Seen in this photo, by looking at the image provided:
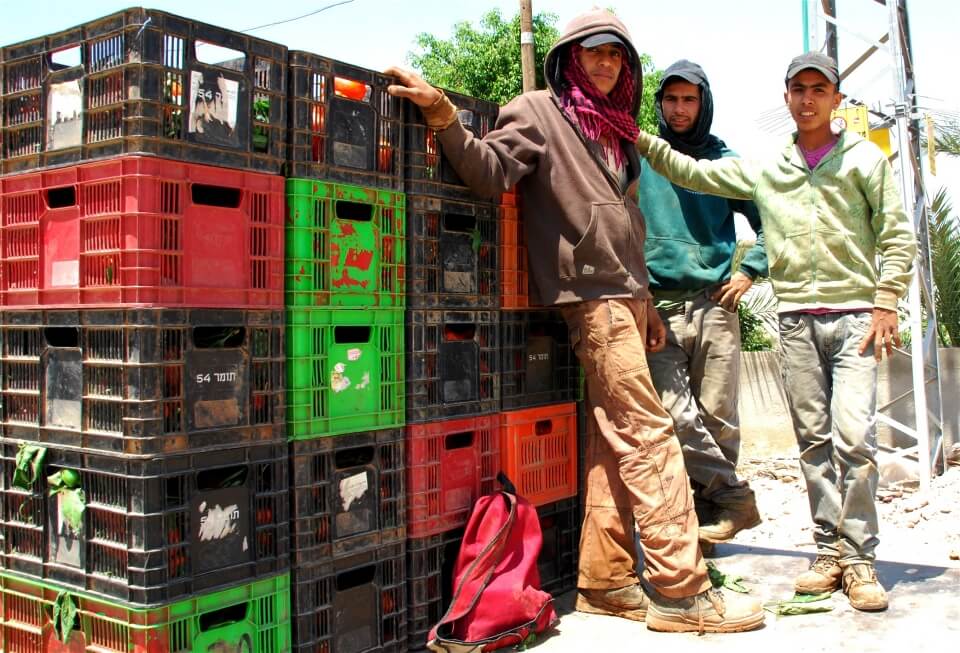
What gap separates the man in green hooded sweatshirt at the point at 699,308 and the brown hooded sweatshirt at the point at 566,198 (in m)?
0.62

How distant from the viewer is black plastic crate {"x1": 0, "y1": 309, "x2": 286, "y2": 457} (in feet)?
9.00

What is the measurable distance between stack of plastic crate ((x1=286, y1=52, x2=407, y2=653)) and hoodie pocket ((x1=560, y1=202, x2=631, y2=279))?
2.53 ft

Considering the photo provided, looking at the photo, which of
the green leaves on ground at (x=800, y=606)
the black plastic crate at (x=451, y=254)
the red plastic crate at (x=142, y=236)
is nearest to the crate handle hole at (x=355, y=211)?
the black plastic crate at (x=451, y=254)

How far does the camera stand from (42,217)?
3053 mm

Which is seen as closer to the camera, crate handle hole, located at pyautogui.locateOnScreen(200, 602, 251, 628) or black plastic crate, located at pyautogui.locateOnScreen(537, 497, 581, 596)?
crate handle hole, located at pyautogui.locateOnScreen(200, 602, 251, 628)

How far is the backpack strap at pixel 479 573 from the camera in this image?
11.2 feet

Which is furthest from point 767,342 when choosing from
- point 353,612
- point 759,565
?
point 353,612

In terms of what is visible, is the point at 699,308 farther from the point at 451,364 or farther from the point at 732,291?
the point at 451,364

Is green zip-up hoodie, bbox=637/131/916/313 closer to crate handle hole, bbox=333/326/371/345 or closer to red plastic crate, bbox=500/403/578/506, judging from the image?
red plastic crate, bbox=500/403/578/506

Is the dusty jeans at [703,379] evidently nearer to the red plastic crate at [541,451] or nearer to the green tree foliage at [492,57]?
the red plastic crate at [541,451]

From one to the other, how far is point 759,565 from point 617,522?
123 cm

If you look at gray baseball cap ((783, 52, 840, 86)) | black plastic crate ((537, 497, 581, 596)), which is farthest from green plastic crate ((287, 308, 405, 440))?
gray baseball cap ((783, 52, 840, 86))

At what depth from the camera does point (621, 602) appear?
390cm

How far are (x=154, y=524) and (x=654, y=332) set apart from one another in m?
2.59
